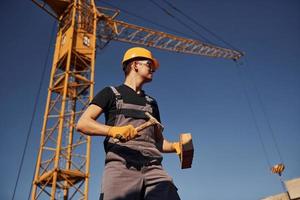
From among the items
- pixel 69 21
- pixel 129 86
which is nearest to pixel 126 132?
pixel 129 86

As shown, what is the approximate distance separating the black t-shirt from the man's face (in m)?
0.18

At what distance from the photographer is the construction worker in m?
2.24

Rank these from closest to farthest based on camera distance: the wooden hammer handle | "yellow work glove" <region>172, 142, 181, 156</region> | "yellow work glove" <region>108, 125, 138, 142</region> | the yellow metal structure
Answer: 1. "yellow work glove" <region>108, 125, 138, 142</region>
2. the wooden hammer handle
3. "yellow work glove" <region>172, 142, 181, 156</region>
4. the yellow metal structure

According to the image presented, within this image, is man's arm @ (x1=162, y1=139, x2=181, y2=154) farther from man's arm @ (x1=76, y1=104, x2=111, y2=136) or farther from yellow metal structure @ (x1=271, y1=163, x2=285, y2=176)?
yellow metal structure @ (x1=271, y1=163, x2=285, y2=176)

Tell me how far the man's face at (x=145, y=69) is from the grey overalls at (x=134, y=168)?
37 centimetres

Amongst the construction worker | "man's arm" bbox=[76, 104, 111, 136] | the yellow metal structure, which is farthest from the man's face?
the yellow metal structure

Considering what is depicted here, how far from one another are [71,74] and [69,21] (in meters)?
4.58

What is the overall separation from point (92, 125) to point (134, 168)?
0.43 metres

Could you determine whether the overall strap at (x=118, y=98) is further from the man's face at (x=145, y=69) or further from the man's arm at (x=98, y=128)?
the man's face at (x=145, y=69)

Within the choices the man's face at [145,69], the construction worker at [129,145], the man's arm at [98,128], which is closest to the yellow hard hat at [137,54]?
the man's face at [145,69]

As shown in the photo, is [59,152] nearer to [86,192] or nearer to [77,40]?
[86,192]

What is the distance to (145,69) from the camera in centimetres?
284

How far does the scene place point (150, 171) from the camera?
7.73 feet

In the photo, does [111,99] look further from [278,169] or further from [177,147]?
[278,169]
